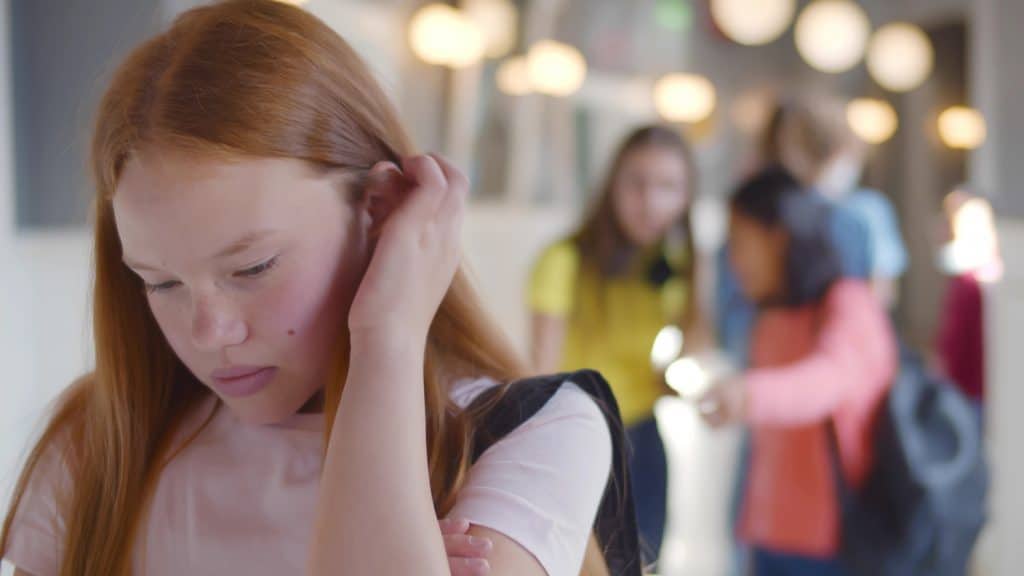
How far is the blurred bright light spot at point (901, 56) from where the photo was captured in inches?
150

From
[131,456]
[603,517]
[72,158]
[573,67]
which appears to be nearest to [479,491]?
[603,517]

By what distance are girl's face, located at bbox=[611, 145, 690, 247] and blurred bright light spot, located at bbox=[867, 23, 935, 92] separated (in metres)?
1.57

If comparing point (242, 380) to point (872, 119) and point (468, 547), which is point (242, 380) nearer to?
point (468, 547)

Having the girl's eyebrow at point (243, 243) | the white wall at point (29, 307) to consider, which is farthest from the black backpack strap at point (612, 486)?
the white wall at point (29, 307)

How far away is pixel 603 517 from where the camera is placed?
0.83 metres

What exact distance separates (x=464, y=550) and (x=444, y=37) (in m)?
2.61

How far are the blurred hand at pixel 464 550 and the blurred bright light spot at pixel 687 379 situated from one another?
163 cm

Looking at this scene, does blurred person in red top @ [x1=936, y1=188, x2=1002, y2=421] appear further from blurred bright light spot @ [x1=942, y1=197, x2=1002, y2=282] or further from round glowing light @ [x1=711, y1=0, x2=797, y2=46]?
round glowing light @ [x1=711, y1=0, x2=797, y2=46]

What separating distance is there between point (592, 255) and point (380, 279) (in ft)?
6.48

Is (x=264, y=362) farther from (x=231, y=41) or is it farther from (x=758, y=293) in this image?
(x=758, y=293)

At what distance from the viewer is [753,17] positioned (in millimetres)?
3766

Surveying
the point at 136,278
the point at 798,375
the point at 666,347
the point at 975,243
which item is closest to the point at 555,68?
the point at 666,347

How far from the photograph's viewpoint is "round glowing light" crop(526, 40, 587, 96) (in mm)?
3475

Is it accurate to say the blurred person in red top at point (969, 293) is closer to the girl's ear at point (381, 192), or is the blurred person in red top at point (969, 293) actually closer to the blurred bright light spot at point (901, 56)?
the blurred bright light spot at point (901, 56)
